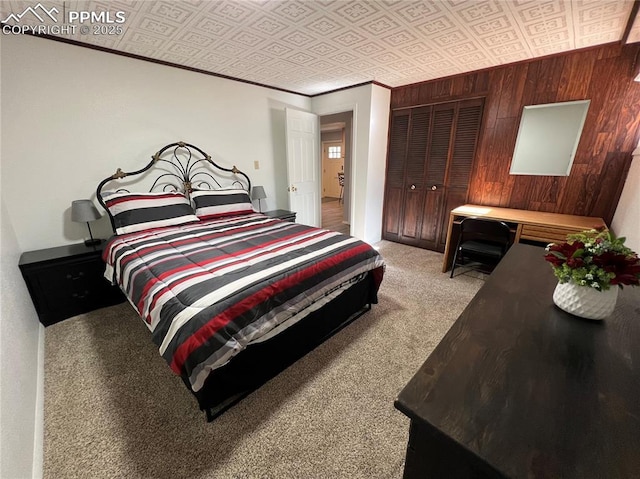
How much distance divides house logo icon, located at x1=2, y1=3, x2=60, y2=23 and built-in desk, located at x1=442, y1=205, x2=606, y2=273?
384 cm

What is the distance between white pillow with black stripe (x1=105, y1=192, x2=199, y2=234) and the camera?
2.40m

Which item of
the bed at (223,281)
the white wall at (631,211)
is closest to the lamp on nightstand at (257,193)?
the bed at (223,281)

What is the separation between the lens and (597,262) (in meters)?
0.92

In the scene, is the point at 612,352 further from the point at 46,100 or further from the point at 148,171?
the point at 46,100

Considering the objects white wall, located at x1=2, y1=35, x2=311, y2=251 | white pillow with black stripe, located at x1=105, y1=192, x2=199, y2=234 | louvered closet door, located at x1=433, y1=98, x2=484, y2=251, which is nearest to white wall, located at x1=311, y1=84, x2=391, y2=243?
louvered closet door, located at x1=433, y1=98, x2=484, y2=251

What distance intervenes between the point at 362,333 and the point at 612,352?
145 cm

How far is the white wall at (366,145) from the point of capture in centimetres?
355

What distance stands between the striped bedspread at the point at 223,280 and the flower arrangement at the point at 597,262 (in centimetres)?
120

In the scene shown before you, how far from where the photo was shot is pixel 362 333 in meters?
2.08

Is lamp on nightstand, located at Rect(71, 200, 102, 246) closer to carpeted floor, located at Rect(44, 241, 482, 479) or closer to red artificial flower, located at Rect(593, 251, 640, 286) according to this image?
carpeted floor, located at Rect(44, 241, 482, 479)

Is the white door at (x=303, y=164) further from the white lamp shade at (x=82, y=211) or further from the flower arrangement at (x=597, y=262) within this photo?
the flower arrangement at (x=597, y=262)

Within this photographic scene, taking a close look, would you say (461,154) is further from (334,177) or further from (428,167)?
(334,177)

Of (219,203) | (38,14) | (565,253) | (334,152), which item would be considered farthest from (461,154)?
(334,152)

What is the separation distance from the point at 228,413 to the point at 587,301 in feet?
5.72
